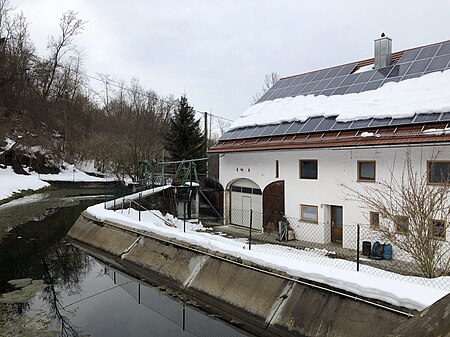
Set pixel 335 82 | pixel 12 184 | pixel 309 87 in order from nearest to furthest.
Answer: pixel 335 82
pixel 309 87
pixel 12 184

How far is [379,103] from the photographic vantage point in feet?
47.3

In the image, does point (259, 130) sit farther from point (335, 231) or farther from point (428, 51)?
point (428, 51)

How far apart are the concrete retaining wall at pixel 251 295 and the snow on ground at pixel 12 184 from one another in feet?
62.5

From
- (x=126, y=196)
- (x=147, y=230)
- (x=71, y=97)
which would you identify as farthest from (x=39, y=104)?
(x=147, y=230)

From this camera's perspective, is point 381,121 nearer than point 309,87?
Yes

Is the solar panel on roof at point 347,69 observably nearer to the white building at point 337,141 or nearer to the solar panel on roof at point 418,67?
the white building at point 337,141

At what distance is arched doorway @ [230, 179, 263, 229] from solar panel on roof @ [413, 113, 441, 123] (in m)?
7.88

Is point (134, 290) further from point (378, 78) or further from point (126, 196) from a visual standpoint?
point (378, 78)

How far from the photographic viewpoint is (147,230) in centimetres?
1216

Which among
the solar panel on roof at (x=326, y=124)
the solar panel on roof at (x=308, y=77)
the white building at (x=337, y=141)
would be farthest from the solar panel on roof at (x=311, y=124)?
the solar panel on roof at (x=308, y=77)

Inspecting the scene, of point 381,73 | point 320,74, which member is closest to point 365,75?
point 381,73

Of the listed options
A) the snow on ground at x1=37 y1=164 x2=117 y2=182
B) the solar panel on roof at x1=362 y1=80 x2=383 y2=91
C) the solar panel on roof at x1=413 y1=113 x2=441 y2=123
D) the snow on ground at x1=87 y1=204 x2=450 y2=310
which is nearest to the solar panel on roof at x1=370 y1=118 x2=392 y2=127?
A: the solar panel on roof at x1=413 y1=113 x2=441 y2=123

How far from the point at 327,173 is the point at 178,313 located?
8978 millimetres

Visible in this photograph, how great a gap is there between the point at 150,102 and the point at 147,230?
41144 mm
